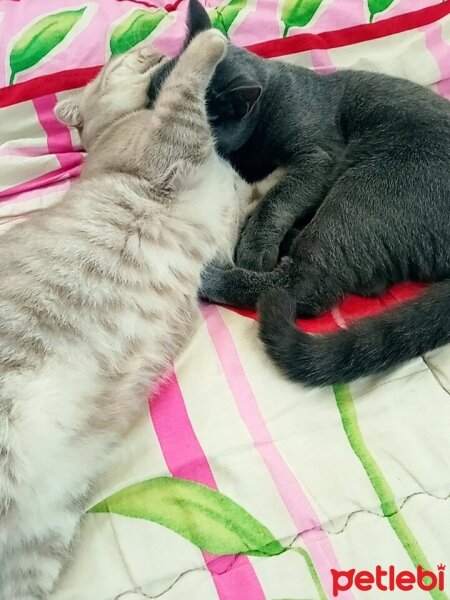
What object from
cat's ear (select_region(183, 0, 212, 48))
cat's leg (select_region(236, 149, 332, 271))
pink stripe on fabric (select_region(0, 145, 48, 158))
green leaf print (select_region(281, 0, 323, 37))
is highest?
cat's ear (select_region(183, 0, 212, 48))

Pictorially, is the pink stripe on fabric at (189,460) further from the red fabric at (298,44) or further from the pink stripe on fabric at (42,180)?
the red fabric at (298,44)

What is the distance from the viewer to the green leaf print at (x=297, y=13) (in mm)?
1524

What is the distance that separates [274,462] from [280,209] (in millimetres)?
546

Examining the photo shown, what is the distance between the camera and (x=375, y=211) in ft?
3.65

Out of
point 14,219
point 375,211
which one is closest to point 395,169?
point 375,211

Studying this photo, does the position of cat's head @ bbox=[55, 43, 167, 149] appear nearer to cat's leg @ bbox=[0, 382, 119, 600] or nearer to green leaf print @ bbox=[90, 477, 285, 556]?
cat's leg @ bbox=[0, 382, 119, 600]

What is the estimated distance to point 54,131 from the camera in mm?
1466

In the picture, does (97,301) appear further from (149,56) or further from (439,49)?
(439,49)

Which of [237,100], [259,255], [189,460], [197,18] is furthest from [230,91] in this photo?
[189,460]

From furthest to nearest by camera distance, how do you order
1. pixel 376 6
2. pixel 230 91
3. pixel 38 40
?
pixel 376 6 → pixel 38 40 → pixel 230 91

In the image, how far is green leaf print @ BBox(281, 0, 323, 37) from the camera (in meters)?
1.52

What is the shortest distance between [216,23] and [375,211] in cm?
71

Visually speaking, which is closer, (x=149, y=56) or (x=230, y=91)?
(x=230, y=91)

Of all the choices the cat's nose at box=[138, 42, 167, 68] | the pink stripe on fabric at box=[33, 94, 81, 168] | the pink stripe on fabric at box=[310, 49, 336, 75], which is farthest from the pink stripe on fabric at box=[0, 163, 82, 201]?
the pink stripe on fabric at box=[310, 49, 336, 75]
